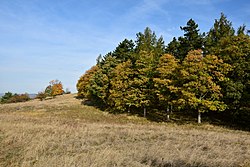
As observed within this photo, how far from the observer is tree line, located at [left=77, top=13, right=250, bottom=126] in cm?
2830

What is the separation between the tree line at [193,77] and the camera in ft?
92.8

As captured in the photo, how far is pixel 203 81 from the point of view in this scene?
94.6ft

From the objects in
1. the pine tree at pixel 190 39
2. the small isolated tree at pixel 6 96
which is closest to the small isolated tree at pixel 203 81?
the pine tree at pixel 190 39

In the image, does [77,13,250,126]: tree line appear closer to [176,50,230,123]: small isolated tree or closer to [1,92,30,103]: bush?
[176,50,230,123]: small isolated tree

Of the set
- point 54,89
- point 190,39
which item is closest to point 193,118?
point 190,39

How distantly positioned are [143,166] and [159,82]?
87.2 feet

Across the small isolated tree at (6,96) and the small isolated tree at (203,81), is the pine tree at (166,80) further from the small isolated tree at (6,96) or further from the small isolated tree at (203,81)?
→ the small isolated tree at (6,96)

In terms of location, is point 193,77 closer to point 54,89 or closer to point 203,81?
point 203,81

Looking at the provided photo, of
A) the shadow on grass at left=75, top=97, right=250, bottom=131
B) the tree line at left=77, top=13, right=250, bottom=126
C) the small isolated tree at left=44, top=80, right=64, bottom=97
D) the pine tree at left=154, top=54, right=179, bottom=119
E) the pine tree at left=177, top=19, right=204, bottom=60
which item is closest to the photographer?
the tree line at left=77, top=13, right=250, bottom=126

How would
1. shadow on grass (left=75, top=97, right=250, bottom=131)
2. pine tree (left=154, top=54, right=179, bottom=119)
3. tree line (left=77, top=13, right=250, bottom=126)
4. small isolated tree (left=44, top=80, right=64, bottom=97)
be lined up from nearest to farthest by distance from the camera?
tree line (left=77, top=13, right=250, bottom=126) < shadow on grass (left=75, top=97, right=250, bottom=131) < pine tree (left=154, top=54, right=179, bottom=119) < small isolated tree (left=44, top=80, right=64, bottom=97)

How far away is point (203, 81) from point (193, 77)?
53.8 inches

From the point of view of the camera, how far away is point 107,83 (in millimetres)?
47250

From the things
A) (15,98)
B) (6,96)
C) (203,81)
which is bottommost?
(15,98)

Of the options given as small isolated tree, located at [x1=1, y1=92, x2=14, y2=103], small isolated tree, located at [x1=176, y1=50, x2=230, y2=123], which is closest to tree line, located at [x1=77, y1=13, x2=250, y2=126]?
small isolated tree, located at [x1=176, y1=50, x2=230, y2=123]
